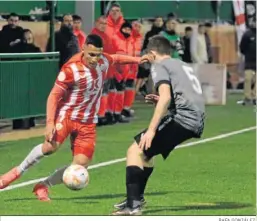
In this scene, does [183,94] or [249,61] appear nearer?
[183,94]

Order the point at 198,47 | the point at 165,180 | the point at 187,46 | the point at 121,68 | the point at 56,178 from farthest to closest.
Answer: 1. the point at 187,46
2. the point at 198,47
3. the point at 121,68
4. the point at 165,180
5. the point at 56,178

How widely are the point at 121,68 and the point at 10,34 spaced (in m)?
2.79

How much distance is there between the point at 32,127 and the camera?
832 inches

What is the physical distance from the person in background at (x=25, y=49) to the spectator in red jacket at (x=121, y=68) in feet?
6.29

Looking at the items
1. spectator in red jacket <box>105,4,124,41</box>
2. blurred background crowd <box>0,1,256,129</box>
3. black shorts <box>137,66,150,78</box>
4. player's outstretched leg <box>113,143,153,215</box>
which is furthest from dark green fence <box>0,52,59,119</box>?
player's outstretched leg <box>113,143,153,215</box>

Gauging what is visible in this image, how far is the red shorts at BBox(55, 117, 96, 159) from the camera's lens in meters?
12.6

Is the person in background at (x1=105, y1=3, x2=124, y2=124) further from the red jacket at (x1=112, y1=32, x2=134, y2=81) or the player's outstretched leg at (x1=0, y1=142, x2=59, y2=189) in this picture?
the player's outstretched leg at (x1=0, y1=142, x2=59, y2=189)

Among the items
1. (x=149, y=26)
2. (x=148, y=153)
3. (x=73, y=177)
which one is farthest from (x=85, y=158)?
(x=149, y=26)

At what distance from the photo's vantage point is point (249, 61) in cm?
2877

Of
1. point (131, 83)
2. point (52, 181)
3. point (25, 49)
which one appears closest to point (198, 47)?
point (131, 83)

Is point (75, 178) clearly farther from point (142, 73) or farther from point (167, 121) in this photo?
point (142, 73)

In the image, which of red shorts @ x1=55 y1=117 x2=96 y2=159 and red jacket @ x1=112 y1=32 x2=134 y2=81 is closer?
red shorts @ x1=55 y1=117 x2=96 y2=159

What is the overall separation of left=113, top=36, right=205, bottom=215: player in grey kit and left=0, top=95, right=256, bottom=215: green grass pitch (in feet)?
1.14

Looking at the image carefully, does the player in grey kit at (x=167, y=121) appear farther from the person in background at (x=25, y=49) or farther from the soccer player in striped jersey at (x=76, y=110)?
the person in background at (x=25, y=49)
